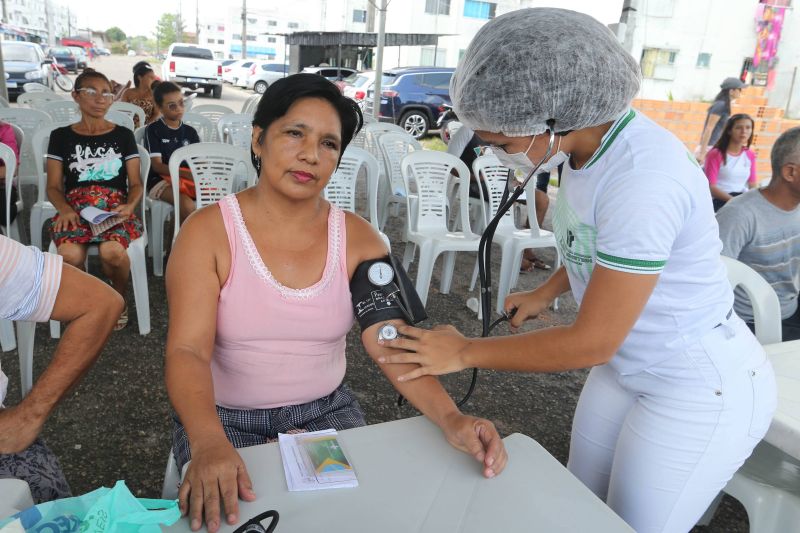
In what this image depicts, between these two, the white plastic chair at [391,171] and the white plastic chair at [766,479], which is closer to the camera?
the white plastic chair at [766,479]

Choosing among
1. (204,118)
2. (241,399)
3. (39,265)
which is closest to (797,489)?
(241,399)

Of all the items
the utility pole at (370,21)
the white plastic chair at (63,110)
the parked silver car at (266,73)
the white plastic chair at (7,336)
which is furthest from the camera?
the parked silver car at (266,73)

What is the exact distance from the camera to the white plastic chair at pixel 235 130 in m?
5.21

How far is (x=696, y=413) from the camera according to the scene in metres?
1.20

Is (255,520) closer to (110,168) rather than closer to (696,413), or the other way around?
(696,413)

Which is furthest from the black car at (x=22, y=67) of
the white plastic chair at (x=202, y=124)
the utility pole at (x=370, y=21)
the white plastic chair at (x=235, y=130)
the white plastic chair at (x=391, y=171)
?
the white plastic chair at (x=391, y=171)

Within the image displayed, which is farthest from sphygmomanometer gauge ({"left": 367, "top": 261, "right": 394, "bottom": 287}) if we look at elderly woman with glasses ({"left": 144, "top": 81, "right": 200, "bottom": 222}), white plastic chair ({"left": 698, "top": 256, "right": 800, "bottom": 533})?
elderly woman with glasses ({"left": 144, "top": 81, "right": 200, "bottom": 222})

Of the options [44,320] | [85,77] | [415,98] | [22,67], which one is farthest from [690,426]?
[22,67]

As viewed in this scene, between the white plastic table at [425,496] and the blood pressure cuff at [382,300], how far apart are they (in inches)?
12.8

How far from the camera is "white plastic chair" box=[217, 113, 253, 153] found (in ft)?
17.1

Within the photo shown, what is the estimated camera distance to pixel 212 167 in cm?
370

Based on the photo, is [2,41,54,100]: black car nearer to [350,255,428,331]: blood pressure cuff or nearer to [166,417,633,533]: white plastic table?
[350,255,428,331]: blood pressure cuff

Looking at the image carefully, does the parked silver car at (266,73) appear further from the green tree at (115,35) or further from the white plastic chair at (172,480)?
the green tree at (115,35)

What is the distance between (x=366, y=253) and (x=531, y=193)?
3.10 meters
